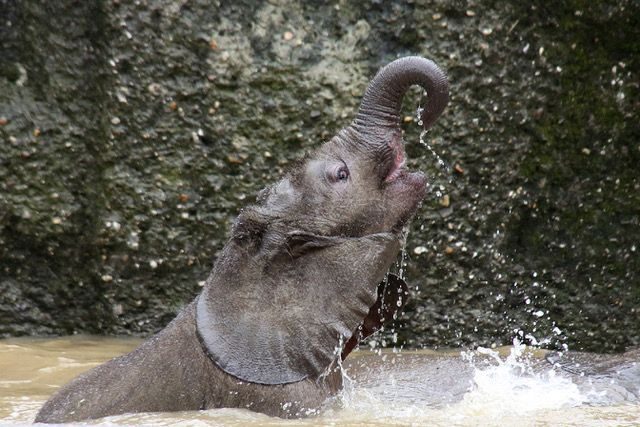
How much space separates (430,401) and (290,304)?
2.85 feet

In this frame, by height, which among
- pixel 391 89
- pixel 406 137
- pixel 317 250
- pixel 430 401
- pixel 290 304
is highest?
pixel 406 137

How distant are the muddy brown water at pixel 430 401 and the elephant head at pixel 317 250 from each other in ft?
1.06

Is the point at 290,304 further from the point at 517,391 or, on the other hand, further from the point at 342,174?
the point at 517,391

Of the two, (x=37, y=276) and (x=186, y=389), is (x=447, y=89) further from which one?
(x=37, y=276)

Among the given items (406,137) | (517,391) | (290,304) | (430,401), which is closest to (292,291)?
(290,304)

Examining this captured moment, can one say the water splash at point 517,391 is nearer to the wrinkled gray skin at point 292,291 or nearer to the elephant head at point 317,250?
the wrinkled gray skin at point 292,291

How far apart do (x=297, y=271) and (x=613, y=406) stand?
57.4 inches

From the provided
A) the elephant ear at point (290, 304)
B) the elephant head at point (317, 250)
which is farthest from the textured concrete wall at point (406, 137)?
the elephant ear at point (290, 304)

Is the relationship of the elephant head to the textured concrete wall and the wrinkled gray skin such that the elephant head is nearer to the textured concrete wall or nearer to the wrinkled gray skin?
the wrinkled gray skin

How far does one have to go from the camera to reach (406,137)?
6.97 metres

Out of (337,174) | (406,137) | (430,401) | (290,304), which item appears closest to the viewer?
(290,304)

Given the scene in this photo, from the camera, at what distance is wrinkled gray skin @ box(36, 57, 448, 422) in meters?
4.78

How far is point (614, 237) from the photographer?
698 centimetres

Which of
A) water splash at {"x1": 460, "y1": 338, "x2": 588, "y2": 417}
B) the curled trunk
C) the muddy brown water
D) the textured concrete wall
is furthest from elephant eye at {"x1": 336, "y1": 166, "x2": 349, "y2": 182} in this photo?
the textured concrete wall
